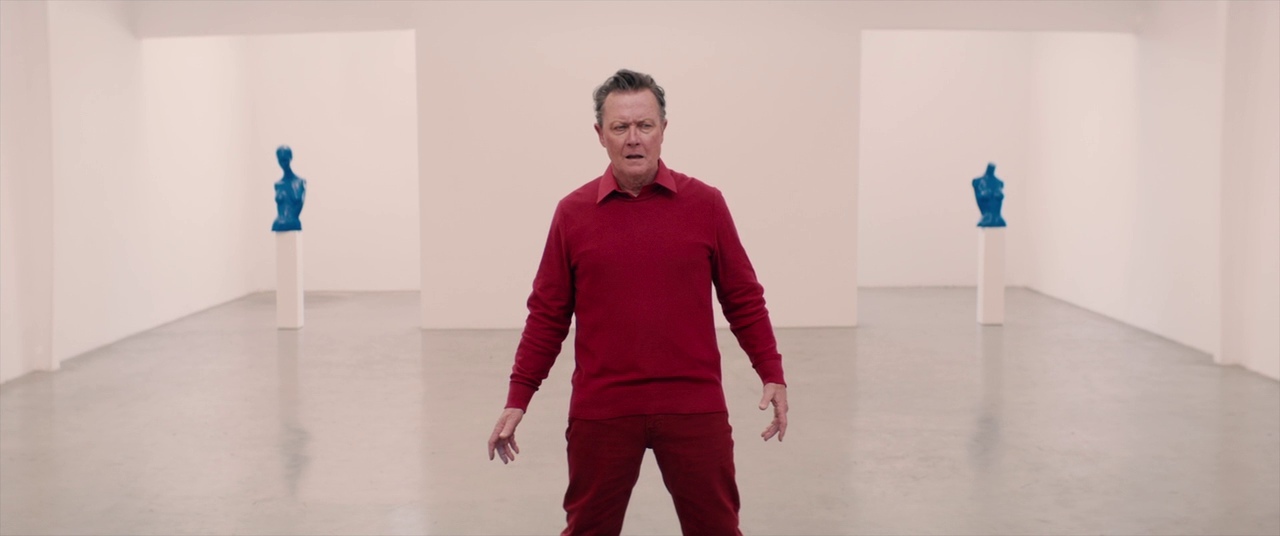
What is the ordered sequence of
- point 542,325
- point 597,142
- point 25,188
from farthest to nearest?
point 597,142 < point 25,188 < point 542,325

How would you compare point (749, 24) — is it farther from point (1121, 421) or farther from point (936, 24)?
point (1121, 421)

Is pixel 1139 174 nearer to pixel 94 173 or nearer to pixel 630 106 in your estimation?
pixel 94 173

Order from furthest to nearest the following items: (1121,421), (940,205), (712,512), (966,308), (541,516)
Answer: (940,205)
(966,308)
(1121,421)
(541,516)
(712,512)

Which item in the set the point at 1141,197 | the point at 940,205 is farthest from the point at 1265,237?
the point at 940,205

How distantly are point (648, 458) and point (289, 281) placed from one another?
520 centimetres

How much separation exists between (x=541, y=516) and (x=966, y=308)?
7.25 m

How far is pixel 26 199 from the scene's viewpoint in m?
8.58

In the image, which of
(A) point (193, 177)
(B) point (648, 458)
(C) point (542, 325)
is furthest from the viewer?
(A) point (193, 177)

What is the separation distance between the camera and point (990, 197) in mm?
10641

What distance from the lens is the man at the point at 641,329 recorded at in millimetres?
3000

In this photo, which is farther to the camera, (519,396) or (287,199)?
(287,199)

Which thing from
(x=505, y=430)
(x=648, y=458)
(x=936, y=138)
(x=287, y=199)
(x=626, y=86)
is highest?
(x=936, y=138)

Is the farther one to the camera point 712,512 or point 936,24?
point 936,24

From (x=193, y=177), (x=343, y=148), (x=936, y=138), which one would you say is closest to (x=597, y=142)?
(x=193, y=177)
